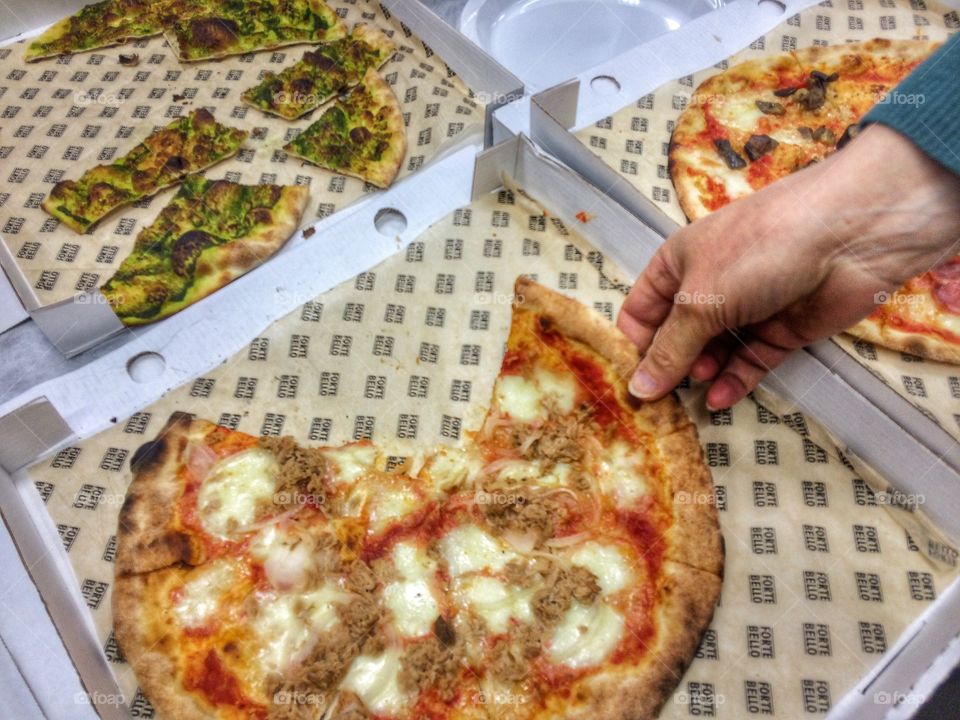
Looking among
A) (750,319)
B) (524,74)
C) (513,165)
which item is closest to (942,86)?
(750,319)

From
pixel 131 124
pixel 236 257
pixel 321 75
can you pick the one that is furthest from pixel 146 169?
pixel 321 75

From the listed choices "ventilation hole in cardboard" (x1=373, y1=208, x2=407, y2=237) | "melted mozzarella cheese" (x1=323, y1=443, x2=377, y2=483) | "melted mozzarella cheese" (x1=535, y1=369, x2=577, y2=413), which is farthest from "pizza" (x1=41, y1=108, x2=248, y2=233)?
"melted mozzarella cheese" (x1=535, y1=369, x2=577, y2=413)

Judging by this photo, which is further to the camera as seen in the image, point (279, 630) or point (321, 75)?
point (321, 75)

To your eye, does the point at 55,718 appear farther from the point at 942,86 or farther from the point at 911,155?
the point at 942,86

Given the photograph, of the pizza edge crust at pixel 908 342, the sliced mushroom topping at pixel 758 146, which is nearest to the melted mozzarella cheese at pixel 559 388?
the pizza edge crust at pixel 908 342

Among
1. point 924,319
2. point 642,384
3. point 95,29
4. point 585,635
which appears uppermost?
point 95,29

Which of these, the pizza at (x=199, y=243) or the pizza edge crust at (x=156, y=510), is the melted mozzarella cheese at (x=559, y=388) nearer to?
the pizza edge crust at (x=156, y=510)

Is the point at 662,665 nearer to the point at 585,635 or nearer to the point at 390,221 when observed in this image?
the point at 585,635
